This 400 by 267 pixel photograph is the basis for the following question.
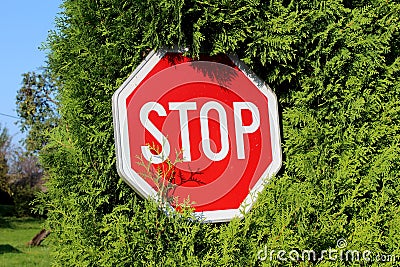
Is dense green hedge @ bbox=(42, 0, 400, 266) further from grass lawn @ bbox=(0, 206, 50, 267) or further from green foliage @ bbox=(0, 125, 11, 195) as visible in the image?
green foliage @ bbox=(0, 125, 11, 195)

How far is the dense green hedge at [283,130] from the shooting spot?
2949 mm

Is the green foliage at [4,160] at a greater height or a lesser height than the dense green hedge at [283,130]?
lesser

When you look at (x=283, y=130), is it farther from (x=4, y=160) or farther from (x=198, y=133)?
(x=4, y=160)

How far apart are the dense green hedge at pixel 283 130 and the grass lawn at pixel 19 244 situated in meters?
0.66

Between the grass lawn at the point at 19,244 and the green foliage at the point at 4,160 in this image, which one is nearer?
the grass lawn at the point at 19,244

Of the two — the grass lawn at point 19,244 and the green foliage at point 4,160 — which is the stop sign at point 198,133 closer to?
the grass lawn at point 19,244

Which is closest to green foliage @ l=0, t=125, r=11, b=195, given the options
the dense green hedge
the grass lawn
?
the grass lawn

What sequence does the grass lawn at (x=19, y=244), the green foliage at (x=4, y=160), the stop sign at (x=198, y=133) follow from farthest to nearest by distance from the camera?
the green foliage at (x=4, y=160)
the grass lawn at (x=19, y=244)
the stop sign at (x=198, y=133)

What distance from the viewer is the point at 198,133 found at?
10.0 ft

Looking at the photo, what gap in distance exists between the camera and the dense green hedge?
2949 mm

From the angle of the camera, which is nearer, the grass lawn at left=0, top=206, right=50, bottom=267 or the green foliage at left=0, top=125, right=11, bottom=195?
the grass lawn at left=0, top=206, right=50, bottom=267

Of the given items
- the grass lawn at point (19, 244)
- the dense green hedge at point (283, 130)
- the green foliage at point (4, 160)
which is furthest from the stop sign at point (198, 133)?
the green foliage at point (4, 160)

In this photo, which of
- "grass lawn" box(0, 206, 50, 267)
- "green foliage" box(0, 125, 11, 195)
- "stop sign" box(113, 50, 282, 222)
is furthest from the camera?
"green foliage" box(0, 125, 11, 195)

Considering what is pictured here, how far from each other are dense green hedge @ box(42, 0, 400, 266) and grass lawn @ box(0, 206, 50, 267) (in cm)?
66
